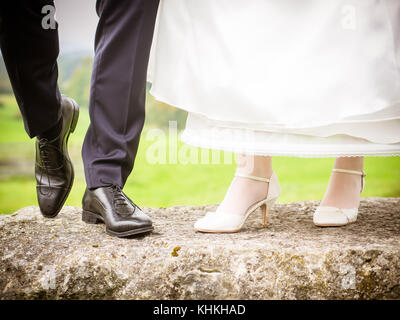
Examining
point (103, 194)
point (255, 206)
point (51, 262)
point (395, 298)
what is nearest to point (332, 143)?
point (255, 206)

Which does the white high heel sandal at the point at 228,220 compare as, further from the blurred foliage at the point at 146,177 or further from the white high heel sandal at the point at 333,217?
the blurred foliage at the point at 146,177

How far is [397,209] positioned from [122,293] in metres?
1.05

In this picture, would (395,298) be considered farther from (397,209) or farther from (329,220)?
(397,209)

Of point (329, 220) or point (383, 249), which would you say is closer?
point (383, 249)

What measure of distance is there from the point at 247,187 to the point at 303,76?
0.32 meters

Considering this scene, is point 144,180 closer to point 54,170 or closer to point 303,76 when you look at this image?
point 54,170

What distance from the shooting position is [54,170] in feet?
4.14

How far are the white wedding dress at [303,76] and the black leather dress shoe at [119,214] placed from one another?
259 millimetres

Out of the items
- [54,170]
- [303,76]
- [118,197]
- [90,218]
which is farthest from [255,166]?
[54,170]

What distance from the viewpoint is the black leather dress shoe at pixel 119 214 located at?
3.35ft

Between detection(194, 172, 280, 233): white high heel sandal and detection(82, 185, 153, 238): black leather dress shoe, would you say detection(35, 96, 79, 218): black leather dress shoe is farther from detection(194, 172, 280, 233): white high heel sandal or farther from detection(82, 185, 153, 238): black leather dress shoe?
detection(194, 172, 280, 233): white high heel sandal

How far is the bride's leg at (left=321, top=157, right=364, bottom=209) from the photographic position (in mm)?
1224

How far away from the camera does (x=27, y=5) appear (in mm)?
1030

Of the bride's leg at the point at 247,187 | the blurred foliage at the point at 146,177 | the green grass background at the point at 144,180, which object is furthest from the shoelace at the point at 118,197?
the green grass background at the point at 144,180
